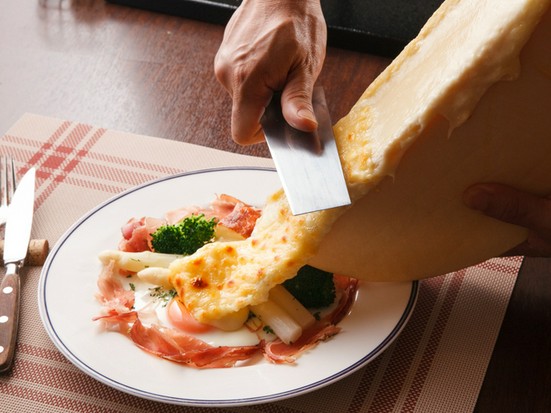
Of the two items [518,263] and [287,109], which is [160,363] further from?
[518,263]

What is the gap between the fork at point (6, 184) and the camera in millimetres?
2053

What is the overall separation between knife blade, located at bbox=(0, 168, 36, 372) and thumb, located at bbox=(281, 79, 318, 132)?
718 mm

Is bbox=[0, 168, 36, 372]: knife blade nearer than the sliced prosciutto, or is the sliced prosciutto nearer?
bbox=[0, 168, 36, 372]: knife blade

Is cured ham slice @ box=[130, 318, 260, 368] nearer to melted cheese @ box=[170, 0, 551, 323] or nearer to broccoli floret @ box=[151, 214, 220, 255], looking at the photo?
melted cheese @ box=[170, 0, 551, 323]

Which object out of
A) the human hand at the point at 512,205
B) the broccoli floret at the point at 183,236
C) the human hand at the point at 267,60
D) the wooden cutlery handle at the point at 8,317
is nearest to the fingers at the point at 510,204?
the human hand at the point at 512,205

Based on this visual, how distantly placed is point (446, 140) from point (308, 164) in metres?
0.29

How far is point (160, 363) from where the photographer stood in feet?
5.06

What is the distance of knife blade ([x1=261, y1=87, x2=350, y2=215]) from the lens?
1503mm

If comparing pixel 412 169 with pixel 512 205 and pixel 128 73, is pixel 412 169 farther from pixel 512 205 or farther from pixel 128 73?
pixel 128 73

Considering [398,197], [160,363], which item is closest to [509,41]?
[398,197]

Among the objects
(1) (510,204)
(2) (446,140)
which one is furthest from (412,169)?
(1) (510,204)

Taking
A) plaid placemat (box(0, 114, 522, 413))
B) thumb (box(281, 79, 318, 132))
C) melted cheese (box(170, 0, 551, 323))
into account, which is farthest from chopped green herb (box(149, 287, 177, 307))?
thumb (box(281, 79, 318, 132))

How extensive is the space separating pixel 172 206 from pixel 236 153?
39 cm

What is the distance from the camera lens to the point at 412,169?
58.6 inches
